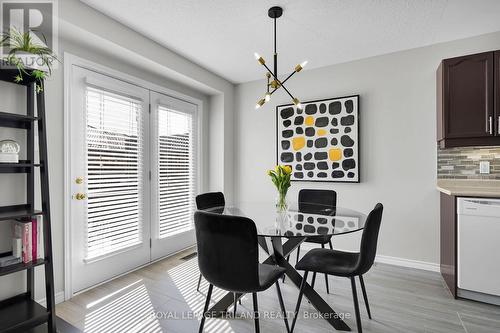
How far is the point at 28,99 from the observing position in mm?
2111

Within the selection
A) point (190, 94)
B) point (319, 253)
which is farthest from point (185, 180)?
point (319, 253)

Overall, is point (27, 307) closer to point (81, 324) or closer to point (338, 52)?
point (81, 324)

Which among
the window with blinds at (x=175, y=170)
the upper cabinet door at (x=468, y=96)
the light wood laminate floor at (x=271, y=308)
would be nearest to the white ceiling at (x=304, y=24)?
the upper cabinet door at (x=468, y=96)

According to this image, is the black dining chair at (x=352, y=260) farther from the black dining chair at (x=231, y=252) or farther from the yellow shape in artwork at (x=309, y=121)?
the yellow shape in artwork at (x=309, y=121)

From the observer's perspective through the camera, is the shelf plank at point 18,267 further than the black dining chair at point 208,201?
No

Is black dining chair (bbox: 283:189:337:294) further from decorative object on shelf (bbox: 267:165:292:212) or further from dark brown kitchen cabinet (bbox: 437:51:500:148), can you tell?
dark brown kitchen cabinet (bbox: 437:51:500:148)

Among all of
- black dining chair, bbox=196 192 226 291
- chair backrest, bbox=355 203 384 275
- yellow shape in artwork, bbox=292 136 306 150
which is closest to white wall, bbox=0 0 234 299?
black dining chair, bbox=196 192 226 291

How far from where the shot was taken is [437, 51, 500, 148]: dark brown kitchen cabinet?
255cm

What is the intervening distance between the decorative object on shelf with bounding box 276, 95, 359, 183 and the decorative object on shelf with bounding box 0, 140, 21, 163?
2.99m

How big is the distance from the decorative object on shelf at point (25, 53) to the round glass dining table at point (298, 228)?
184 centimetres

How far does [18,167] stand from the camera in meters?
2.08

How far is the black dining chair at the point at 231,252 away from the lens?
1558mm

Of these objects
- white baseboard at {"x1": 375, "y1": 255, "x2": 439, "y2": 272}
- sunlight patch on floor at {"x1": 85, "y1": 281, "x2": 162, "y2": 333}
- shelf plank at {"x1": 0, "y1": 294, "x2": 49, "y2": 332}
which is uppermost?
shelf plank at {"x1": 0, "y1": 294, "x2": 49, "y2": 332}

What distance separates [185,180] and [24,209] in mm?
1994
